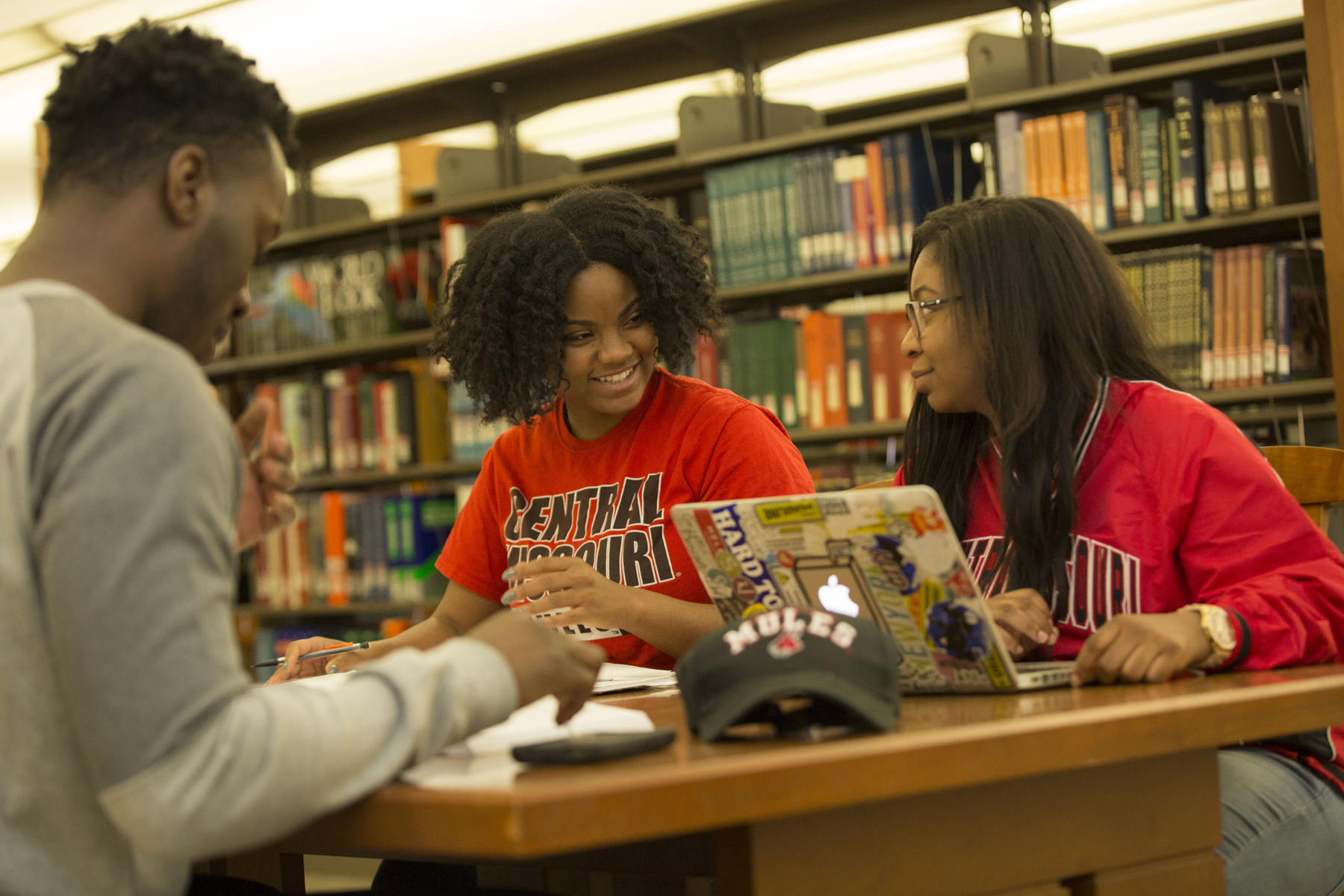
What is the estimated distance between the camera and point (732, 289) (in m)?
3.28

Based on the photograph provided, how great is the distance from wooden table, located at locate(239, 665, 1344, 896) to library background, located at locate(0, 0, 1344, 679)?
1.37 metres

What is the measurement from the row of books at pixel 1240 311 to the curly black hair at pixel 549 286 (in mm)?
1312

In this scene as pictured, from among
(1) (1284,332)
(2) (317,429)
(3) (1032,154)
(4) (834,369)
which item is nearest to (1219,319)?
(1) (1284,332)

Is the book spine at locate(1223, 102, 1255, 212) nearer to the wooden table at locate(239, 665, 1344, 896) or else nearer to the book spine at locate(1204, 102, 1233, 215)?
the book spine at locate(1204, 102, 1233, 215)

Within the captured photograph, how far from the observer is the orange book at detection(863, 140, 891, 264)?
10.2 ft

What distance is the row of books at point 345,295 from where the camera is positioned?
3.91 meters

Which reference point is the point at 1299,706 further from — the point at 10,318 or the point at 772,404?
the point at 772,404

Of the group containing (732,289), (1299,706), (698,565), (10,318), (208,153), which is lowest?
(1299,706)

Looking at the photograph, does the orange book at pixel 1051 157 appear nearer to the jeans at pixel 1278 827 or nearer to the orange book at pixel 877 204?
the orange book at pixel 877 204

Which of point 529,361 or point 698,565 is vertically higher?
point 529,361

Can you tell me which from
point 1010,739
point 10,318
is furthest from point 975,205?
point 10,318

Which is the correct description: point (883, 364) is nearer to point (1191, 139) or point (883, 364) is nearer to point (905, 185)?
point (905, 185)

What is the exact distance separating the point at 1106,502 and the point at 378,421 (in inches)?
118

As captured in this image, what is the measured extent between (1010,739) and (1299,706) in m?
0.31
